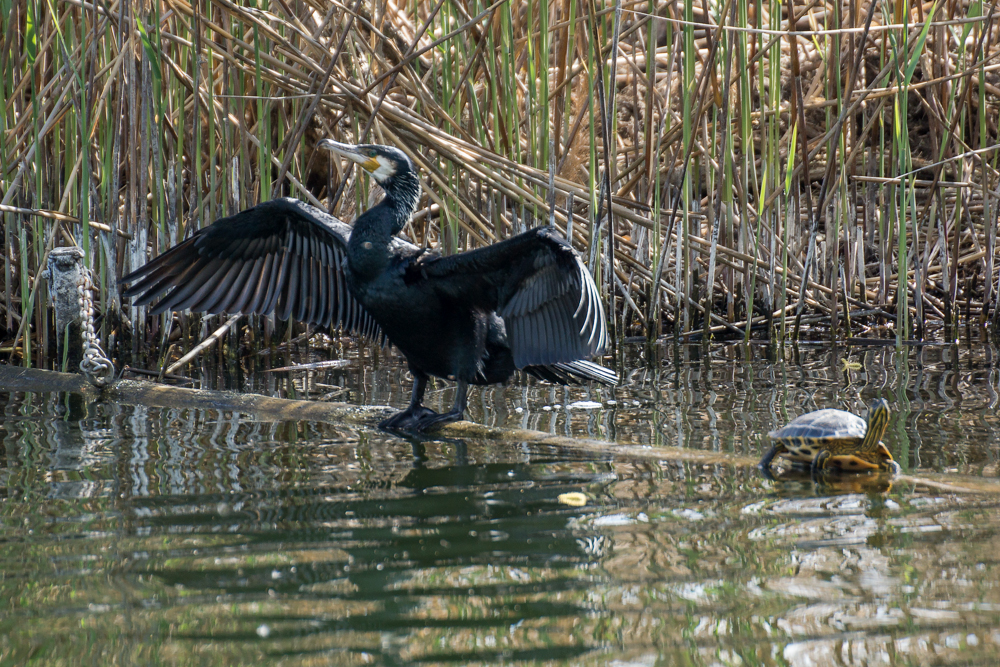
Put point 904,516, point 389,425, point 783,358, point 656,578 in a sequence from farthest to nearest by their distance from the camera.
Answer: point 783,358
point 389,425
point 904,516
point 656,578

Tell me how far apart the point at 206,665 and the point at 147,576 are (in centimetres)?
43

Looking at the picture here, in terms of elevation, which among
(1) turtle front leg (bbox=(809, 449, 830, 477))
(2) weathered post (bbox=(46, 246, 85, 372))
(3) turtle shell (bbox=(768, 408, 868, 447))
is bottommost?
(1) turtle front leg (bbox=(809, 449, 830, 477))

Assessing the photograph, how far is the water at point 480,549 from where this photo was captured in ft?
4.72

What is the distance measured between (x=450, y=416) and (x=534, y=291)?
475mm

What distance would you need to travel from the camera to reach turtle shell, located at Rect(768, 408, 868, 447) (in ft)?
8.02

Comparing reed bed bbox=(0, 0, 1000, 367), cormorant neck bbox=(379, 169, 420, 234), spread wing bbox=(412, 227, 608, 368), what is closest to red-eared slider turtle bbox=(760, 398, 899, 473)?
spread wing bbox=(412, 227, 608, 368)

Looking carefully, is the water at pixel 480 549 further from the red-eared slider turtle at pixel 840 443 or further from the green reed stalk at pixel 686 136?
A: the green reed stalk at pixel 686 136

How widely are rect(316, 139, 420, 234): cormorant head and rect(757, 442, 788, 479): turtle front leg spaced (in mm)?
1370

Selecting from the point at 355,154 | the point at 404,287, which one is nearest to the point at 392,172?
the point at 355,154

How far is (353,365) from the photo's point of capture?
4.81 metres

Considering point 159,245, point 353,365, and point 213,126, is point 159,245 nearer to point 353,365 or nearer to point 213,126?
point 213,126

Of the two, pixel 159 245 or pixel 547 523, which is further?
pixel 159 245

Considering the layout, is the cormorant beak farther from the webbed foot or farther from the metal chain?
the metal chain

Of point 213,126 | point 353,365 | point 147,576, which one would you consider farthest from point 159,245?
point 147,576
